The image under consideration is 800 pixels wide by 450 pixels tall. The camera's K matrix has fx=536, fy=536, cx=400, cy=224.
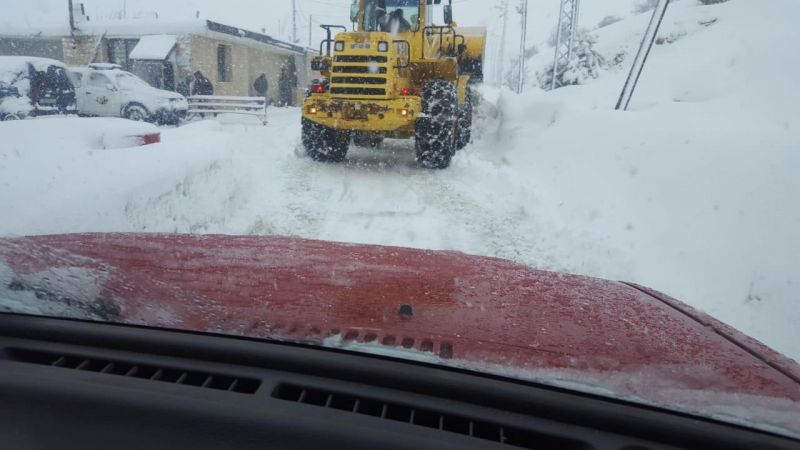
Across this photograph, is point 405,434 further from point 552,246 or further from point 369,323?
point 552,246

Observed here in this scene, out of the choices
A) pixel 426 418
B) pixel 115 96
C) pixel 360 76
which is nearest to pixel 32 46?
pixel 115 96

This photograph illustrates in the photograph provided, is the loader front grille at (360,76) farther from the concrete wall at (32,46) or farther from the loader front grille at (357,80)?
the concrete wall at (32,46)

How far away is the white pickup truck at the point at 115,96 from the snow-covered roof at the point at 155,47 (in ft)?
15.5

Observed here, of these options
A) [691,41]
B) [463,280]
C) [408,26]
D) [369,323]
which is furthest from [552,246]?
[691,41]

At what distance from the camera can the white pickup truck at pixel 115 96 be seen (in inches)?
634

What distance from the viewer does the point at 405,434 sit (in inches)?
51.4

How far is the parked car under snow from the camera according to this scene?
1265 cm

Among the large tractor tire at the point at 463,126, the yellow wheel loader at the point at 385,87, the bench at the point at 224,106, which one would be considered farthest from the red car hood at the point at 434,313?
the bench at the point at 224,106

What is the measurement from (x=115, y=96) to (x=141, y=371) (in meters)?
17.2

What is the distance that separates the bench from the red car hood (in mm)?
15470

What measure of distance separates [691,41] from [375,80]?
39.7ft

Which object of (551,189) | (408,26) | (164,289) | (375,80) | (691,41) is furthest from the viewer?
(691,41)

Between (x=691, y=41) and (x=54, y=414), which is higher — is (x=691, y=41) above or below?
above

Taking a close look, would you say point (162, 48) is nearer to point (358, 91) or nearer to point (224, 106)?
point (224, 106)
